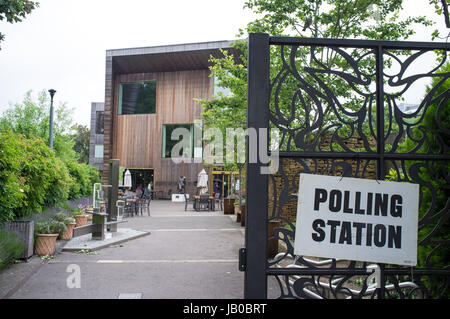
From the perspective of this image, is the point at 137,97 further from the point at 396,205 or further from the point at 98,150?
the point at 396,205

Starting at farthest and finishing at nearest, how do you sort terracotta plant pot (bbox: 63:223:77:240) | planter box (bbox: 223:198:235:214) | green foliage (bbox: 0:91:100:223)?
planter box (bbox: 223:198:235:214) → terracotta plant pot (bbox: 63:223:77:240) → green foliage (bbox: 0:91:100:223)

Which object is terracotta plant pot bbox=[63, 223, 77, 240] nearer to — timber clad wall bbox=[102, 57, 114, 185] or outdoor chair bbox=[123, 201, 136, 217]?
outdoor chair bbox=[123, 201, 136, 217]

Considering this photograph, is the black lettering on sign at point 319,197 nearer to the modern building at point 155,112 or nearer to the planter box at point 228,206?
the planter box at point 228,206

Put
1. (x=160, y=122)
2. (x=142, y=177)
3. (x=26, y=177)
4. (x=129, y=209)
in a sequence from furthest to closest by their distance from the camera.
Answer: (x=142, y=177) < (x=160, y=122) < (x=129, y=209) < (x=26, y=177)

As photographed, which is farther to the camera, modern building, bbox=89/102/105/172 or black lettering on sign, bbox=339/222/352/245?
modern building, bbox=89/102/105/172

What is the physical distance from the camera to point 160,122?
105ft

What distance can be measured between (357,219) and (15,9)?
696 centimetres

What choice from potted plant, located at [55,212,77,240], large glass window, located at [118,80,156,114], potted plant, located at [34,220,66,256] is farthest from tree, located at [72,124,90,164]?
potted plant, located at [34,220,66,256]

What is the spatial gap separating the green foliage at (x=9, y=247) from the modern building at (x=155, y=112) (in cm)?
2381

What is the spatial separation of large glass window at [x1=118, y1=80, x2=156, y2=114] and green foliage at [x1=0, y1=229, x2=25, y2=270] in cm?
2642

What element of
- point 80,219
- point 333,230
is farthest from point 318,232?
point 80,219

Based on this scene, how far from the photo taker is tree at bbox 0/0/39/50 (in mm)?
6602

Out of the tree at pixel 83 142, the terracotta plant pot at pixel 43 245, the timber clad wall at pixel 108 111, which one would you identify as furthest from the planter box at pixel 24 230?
the tree at pixel 83 142

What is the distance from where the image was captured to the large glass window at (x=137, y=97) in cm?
3281
